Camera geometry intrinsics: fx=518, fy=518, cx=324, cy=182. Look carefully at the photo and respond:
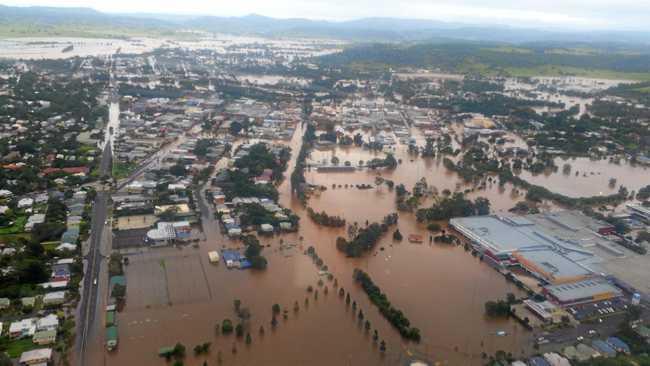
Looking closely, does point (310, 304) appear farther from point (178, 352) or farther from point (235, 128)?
point (235, 128)

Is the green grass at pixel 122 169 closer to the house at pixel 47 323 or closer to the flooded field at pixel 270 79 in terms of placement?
the house at pixel 47 323

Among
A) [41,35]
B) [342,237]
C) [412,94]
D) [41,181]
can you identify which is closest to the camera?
[342,237]

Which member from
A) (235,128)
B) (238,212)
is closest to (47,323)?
(238,212)

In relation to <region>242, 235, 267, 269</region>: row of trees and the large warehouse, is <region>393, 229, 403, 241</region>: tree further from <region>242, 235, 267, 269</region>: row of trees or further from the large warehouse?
<region>242, 235, 267, 269</region>: row of trees

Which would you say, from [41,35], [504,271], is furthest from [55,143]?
[41,35]

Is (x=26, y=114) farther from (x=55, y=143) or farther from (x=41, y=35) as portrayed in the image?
(x=41, y=35)

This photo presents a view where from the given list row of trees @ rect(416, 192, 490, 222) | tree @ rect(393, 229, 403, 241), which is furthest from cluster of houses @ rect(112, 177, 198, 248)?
row of trees @ rect(416, 192, 490, 222)
